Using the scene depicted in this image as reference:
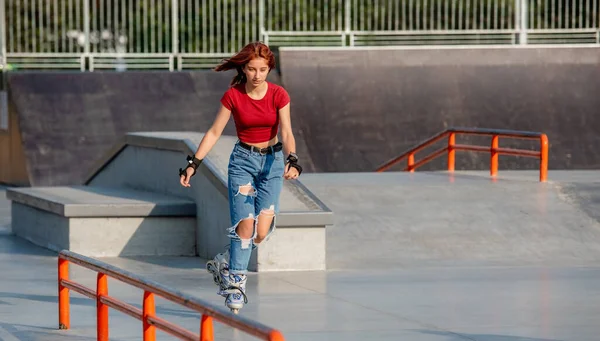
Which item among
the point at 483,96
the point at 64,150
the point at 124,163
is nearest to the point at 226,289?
the point at 124,163

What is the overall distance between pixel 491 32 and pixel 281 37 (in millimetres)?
4451

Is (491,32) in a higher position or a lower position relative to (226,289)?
higher

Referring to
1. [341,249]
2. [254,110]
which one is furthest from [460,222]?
[254,110]

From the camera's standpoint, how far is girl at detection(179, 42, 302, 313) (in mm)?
9727

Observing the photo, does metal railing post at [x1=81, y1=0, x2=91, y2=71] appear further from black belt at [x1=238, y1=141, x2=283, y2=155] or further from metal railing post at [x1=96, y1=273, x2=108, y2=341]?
metal railing post at [x1=96, y1=273, x2=108, y2=341]

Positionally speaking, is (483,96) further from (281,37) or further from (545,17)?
(281,37)

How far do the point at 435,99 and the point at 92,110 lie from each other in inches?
273

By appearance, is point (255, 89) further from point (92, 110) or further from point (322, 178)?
point (92, 110)

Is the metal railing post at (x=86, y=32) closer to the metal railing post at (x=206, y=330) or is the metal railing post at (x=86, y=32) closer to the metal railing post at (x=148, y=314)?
the metal railing post at (x=148, y=314)

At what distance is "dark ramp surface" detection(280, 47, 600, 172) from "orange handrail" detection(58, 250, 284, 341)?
1810 cm

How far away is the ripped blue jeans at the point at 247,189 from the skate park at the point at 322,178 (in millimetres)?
562

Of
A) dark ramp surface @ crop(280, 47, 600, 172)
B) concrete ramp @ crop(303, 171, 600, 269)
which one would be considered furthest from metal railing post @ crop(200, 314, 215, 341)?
dark ramp surface @ crop(280, 47, 600, 172)

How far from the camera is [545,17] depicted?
29484 mm

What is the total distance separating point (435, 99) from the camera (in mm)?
28031
